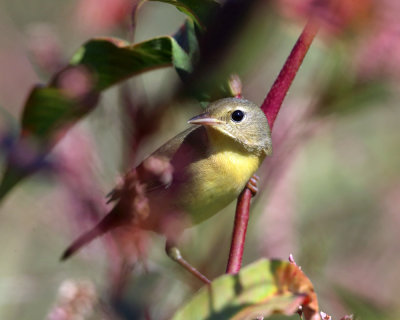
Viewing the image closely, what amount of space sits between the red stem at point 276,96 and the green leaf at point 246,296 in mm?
55

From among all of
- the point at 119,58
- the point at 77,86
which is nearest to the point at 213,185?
the point at 119,58

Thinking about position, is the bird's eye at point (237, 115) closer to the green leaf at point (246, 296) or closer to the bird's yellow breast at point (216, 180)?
the bird's yellow breast at point (216, 180)

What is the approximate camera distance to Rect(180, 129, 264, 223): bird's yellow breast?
1769 mm

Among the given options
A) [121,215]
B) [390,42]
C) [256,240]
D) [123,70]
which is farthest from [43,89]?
[256,240]

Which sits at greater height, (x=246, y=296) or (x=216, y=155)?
(x=246, y=296)

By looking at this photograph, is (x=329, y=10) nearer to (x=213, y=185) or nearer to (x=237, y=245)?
(x=237, y=245)

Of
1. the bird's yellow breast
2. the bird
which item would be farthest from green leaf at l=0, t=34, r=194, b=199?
the bird's yellow breast

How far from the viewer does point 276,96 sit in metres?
1.06

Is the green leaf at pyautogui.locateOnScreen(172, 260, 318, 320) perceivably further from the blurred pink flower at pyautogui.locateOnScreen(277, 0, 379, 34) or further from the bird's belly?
the bird's belly

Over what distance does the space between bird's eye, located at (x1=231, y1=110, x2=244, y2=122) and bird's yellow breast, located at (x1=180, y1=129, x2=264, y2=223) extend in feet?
0.26

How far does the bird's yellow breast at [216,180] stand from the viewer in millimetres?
1769

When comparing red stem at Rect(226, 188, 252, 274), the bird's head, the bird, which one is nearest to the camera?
red stem at Rect(226, 188, 252, 274)

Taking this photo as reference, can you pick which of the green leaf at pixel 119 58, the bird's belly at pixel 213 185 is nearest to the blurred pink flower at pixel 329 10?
the green leaf at pixel 119 58

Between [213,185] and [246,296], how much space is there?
90 centimetres
